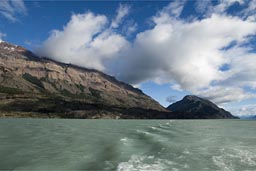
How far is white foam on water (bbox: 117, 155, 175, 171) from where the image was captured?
97.4 feet

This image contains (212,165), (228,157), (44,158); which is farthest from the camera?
Result: (228,157)

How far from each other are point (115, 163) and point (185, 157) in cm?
985

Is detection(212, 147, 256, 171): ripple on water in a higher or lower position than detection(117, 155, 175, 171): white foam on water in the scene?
higher

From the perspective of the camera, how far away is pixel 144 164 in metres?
31.7

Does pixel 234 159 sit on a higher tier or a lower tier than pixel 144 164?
higher

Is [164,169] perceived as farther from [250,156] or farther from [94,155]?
[250,156]

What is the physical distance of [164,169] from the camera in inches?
1168

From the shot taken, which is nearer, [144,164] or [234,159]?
[144,164]

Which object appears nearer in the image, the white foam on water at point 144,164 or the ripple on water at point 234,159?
the white foam on water at point 144,164

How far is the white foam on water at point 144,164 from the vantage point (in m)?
29.7

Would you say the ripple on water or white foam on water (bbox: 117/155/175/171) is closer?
white foam on water (bbox: 117/155/175/171)

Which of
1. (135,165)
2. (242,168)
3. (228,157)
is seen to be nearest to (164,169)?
(135,165)

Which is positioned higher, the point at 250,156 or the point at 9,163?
the point at 250,156

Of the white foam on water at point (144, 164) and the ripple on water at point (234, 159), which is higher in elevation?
the ripple on water at point (234, 159)
